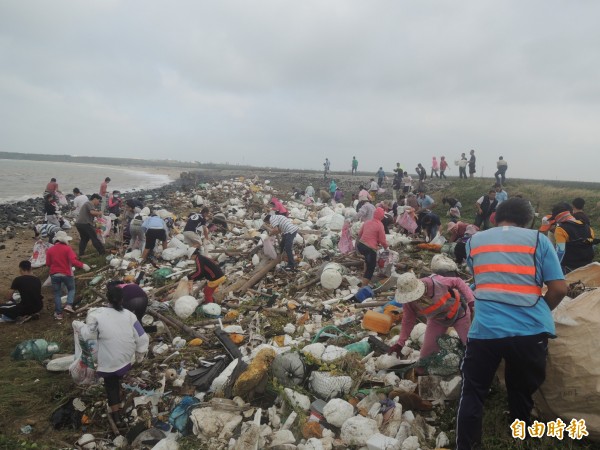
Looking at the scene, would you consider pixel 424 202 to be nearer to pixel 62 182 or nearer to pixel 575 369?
pixel 575 369

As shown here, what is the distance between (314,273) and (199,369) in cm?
383

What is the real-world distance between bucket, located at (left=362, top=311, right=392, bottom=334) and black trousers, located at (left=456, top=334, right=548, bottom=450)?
227 centimetres

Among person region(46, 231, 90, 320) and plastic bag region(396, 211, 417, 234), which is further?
plastic bag region(396, 211, 417, 234)

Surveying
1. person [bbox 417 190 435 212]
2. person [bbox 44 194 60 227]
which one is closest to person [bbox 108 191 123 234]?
person [bbox 44 194 60 227]

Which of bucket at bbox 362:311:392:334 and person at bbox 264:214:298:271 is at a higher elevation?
person at bbox 264:214:298:271

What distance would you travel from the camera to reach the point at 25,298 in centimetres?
620

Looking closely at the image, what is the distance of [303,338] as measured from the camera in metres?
5.08

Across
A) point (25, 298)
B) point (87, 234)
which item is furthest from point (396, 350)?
point (87, 234)

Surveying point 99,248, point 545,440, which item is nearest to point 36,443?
point 545,440

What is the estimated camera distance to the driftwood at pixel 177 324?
5.29 meters

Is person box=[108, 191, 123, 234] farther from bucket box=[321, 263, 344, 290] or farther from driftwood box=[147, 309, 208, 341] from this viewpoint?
bucket box=[321, 263, 344, 290]

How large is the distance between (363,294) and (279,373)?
2.98 meters

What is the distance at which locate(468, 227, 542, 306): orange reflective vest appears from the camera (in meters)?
2.33

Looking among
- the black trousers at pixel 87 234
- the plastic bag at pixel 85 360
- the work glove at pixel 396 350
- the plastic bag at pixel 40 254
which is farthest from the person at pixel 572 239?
the plastic bag at pixel 40 254
